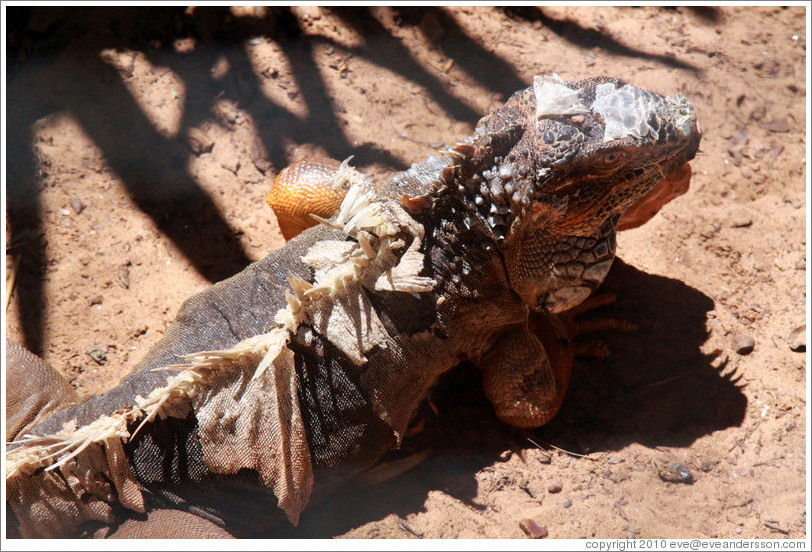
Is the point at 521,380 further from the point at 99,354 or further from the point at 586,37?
the point at 586,37

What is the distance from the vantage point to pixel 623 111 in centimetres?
318

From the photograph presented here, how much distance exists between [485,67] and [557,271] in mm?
2876

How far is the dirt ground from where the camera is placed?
13.0 ft

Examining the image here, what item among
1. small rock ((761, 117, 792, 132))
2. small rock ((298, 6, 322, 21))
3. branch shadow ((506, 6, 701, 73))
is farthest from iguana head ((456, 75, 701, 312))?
small rock ((298, 6, 322, 21))

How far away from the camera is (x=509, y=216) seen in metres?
3.34

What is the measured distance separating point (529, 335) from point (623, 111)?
4.91 feet

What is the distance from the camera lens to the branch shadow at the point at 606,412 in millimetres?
4012

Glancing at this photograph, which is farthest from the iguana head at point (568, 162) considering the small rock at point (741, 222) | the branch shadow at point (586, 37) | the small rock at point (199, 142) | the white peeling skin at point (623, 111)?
the small rock at point (199, 142)

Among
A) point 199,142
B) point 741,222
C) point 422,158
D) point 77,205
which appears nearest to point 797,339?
point 741,222

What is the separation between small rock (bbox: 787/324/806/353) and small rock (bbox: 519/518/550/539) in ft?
7.10

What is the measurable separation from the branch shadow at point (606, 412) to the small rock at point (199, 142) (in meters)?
2.83

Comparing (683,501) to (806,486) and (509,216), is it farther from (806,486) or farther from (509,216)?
(509,216)

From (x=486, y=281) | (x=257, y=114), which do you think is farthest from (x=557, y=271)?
(x=257, y=114)

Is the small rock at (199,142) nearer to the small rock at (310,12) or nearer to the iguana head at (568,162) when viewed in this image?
the small rock at (310,12)
